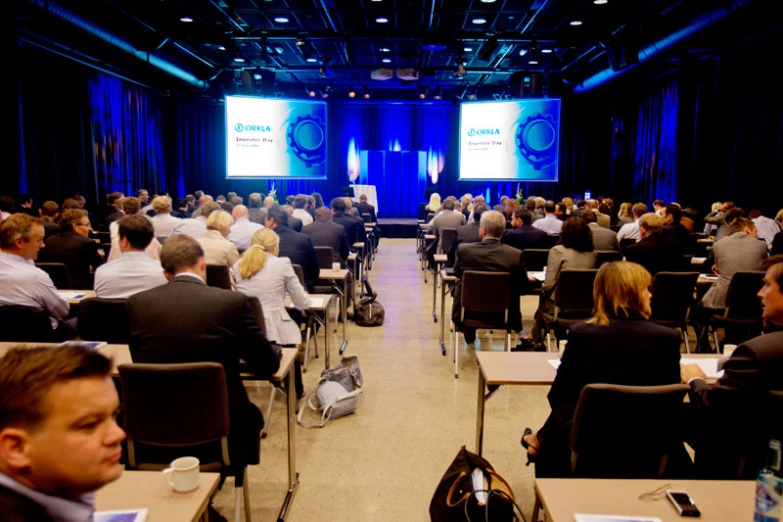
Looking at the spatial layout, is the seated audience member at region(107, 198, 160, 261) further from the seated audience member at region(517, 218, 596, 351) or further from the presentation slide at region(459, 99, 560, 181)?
the presentation slide at region(459, 99, 560, 181)

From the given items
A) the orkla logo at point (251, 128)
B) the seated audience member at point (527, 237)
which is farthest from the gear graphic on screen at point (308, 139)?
the seated audience member at point (527, 237)

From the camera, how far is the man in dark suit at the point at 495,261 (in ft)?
16.5

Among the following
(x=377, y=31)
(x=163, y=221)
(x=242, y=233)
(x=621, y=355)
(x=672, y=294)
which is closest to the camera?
(x=621, y=355)

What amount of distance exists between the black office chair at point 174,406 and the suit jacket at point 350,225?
6.26m

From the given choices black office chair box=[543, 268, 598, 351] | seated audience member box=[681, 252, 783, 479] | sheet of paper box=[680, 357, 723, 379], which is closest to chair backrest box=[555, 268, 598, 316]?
black office chair box=[543, 268, 598, 351]

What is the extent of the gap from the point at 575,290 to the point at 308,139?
1015 centimetres

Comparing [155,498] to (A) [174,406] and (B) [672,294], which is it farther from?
(B) [672,294]

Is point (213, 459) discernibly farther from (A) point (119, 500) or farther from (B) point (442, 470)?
(B) point (442, 470)

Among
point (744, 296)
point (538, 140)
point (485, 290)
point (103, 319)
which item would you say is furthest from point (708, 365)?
point (538, 140)

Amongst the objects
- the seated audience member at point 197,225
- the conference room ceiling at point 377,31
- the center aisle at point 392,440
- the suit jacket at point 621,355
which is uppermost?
the conference room ceiling at point 377,31

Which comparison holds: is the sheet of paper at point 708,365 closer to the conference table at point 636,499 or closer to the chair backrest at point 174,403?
the conference table at point 636,499

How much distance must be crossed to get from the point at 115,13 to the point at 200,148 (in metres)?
A: 8.21

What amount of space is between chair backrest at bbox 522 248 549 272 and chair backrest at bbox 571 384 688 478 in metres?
4.13

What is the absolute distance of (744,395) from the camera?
7.36 feet
